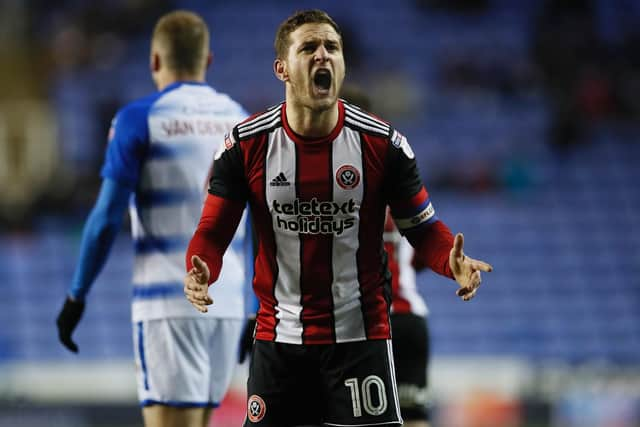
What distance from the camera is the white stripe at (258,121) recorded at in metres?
4.09

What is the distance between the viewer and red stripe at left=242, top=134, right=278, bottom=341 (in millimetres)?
4051

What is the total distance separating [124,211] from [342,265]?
1.41 metres

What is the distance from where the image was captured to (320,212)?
13.2 feet

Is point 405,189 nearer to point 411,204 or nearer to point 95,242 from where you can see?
point 411,204

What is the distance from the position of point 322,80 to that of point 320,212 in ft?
1.59

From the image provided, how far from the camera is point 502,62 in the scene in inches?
659

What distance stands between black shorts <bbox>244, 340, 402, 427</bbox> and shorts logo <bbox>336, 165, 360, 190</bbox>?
23.2 inches

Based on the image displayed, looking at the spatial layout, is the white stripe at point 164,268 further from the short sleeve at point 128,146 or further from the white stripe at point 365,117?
the white stripe at point 365,117

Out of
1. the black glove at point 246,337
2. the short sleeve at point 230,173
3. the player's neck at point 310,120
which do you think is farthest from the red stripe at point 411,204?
the black glove at point 246,337

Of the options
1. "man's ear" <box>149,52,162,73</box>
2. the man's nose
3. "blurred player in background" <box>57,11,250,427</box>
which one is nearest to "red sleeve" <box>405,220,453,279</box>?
the man's nose

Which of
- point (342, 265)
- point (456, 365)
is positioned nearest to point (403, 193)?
point (342, 265)

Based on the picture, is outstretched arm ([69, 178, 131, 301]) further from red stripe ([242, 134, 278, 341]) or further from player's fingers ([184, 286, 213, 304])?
player's fingers ([184, 286, 213, 304])

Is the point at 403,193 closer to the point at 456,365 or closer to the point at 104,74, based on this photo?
the point at 456,365

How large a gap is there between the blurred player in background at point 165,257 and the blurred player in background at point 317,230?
1.00m
